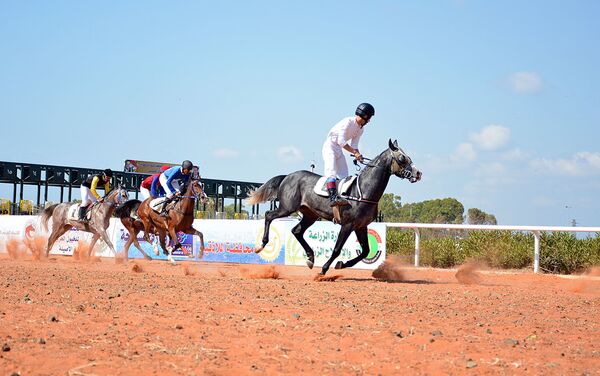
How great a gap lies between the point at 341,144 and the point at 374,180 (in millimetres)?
943

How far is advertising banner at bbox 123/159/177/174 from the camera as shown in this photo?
54719mm

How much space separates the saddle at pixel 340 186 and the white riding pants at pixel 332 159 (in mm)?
178

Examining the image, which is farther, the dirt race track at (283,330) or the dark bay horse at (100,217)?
the dark bay horse at (100,217)

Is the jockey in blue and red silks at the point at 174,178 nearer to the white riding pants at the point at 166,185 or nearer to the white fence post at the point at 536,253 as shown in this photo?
the white riding pants at the point at 166,185

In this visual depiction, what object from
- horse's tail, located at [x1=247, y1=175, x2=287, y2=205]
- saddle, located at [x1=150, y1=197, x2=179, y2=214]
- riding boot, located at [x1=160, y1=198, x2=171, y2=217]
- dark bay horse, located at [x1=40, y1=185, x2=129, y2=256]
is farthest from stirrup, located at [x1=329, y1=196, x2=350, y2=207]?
dark bay horse, located at [x1=40, y1=185, x2=129, y2=256]

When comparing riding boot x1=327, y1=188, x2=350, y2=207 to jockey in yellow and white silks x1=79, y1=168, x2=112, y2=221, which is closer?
riding boot x1=327, y1=188, x2=350, y2=207

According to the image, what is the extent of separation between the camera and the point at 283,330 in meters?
8.51

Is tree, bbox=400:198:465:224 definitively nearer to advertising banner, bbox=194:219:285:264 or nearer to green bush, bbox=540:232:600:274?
advertising banner, bbox=194:219:285:264

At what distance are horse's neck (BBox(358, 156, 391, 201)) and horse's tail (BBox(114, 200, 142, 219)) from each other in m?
10.2

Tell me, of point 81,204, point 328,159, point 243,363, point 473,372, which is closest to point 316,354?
point 243,363

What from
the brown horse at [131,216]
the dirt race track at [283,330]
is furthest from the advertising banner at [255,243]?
the dirt race track at [283,330]

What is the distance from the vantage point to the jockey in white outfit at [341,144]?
608 inches

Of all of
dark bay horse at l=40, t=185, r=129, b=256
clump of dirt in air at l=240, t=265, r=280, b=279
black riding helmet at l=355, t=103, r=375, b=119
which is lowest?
clump of dirt in air at l=240, t=265, r=280, b=279

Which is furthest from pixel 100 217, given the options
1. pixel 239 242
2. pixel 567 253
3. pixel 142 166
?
pixel 142 166
